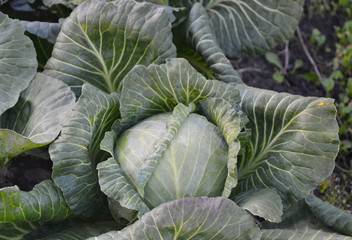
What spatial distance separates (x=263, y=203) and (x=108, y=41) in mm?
1056

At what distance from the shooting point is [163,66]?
76.5 inches

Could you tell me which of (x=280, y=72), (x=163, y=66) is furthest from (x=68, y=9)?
(x=280, y=72)

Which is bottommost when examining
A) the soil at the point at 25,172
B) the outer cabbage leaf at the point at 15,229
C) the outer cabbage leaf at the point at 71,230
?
the soil at the point at 25,172

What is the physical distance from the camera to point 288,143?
1984mm

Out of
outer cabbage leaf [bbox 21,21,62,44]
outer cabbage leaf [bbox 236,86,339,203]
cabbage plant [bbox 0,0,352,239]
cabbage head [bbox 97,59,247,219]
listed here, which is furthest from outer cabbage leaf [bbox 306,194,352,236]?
outer cabbage leaf [bbox 21,21,62,44]

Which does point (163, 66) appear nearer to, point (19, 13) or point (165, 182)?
point (165, 182)

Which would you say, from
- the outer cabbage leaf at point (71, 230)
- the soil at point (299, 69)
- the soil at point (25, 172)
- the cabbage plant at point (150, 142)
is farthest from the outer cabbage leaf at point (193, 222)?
the soil at point (299, 69)

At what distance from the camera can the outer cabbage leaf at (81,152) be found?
1833 mm

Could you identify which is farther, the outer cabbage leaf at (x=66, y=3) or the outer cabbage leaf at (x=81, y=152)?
the outer cabbage leaf at (x=66, y=3)

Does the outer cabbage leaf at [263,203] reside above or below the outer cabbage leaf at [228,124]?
below

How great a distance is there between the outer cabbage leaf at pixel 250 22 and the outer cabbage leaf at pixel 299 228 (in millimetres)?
1098

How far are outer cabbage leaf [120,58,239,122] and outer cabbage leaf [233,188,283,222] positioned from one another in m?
0.42

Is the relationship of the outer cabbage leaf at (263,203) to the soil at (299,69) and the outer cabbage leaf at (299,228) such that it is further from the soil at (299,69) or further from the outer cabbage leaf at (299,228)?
the soil at (299,69)

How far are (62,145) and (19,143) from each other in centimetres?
19
